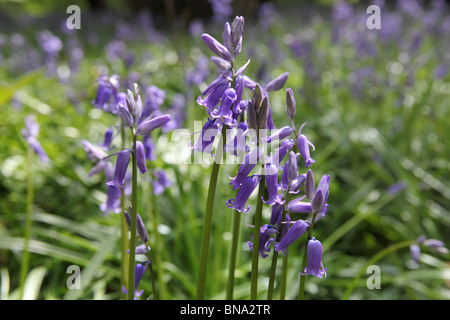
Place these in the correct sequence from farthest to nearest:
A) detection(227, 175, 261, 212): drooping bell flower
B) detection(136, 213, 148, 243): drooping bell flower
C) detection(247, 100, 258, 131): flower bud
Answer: detection(136, 213, 148, 243): drooping bell flower, detection(227, 175, 261, 212): drooping bell flower, detection(247, 100, 258, 131): flower bud

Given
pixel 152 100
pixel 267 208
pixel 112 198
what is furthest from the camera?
pixel 267 208

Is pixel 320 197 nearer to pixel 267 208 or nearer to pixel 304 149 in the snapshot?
pixel 304 149

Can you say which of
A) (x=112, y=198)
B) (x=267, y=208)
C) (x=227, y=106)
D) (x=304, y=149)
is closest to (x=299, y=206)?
(x=304, y=149)

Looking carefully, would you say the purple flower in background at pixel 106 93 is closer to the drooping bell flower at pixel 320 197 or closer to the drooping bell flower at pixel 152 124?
the drooping bell flower at pixel 152 124

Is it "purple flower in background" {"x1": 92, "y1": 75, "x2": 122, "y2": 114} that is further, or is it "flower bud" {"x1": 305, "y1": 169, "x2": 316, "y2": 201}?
"purple flower in background" {"x1": 92, "y1": 75, "x2": 122, "y2": 114}

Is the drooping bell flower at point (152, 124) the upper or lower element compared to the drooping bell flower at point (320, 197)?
upper

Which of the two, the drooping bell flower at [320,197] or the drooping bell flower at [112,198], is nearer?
the drooping bell flower at [320,197]

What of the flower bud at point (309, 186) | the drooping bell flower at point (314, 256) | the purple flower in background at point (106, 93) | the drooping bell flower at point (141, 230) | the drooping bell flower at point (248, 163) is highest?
the purple flower in background at point (106, 93)

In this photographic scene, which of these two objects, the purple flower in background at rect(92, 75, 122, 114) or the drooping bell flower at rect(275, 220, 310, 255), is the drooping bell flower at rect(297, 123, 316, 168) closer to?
the drooping bell flower at rect(275, 220, 310, 255)

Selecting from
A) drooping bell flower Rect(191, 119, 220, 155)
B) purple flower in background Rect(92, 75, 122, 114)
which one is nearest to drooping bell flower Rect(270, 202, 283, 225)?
drooping bell flower Rect(191, 119, 220, 155)

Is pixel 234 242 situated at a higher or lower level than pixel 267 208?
lower

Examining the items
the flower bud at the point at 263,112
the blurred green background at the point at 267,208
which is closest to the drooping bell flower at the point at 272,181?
the flower bud at the point at 263,112

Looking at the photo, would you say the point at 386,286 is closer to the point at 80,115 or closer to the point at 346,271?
the point at 346,271

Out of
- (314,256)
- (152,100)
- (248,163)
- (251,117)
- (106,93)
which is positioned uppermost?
(152,100)
